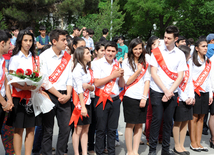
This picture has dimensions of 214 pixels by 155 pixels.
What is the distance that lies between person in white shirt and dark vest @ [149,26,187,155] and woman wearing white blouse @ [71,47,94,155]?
1.09 meters

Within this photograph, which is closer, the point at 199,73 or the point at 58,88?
the point at 58,88

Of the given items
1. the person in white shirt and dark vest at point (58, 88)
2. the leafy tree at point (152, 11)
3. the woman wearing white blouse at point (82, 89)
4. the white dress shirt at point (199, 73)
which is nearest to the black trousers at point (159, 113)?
the white dress shirt at point (199, 73)

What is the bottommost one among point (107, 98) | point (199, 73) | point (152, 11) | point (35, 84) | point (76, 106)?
point (76, 106)

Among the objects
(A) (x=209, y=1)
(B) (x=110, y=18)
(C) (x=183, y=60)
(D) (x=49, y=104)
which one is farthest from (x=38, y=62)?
(A) (x=209, y=1)

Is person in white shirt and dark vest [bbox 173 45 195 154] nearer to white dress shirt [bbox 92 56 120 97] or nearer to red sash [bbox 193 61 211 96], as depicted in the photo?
red sash [bbox 193 61 211 96]

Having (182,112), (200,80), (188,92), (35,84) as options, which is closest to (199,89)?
(200,80)

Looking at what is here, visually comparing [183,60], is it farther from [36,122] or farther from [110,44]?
[36,122]

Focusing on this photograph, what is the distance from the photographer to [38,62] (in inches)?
149

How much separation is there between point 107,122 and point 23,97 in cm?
140

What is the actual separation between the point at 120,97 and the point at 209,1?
74.4 feet

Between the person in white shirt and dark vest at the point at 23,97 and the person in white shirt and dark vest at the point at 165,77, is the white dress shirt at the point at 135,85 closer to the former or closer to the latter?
the person in white shirt and dark vest at the point at 165,77

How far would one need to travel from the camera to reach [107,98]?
13.4 feet

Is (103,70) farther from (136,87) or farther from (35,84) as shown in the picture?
(35,84)

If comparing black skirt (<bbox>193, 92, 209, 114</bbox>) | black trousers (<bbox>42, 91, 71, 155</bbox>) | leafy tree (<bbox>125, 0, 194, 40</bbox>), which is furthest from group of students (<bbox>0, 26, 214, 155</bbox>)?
leafy tree (<bbox>125, 0, 194, 40</bbox>)
